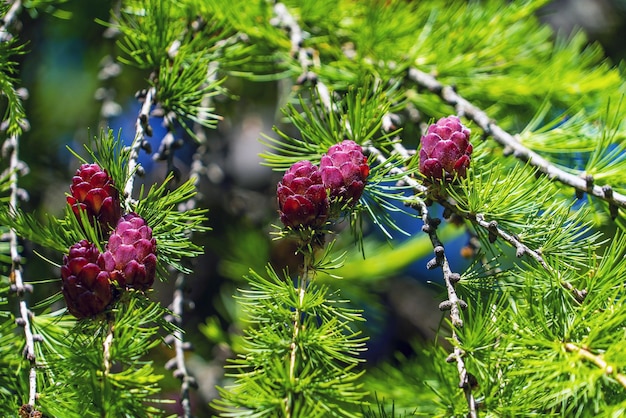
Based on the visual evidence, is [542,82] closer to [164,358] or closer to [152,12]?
[152,12]

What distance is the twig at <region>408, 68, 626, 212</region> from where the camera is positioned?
57 centimetres

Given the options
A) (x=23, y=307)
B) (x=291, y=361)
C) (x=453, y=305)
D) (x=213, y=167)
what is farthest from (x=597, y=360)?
(x=213, y=167)

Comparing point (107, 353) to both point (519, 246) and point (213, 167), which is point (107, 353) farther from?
point (213, 167)

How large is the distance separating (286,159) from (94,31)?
32.0 inches

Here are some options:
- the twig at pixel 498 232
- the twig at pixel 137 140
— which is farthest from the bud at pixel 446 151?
the twig at pixel 137 140

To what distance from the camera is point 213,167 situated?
1.18 metres

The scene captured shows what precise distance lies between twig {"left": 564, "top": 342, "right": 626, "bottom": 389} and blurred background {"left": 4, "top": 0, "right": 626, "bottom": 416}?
0.61 m

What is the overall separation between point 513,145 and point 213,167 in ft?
2.19

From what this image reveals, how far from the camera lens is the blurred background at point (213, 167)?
1087 millimetres

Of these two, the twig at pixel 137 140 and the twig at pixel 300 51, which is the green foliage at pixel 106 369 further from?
the twig at pixel 300 51

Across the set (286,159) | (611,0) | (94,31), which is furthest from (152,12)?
(611,0)

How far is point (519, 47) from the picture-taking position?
0.94m

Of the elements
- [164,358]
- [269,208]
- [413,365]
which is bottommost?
[164,358]

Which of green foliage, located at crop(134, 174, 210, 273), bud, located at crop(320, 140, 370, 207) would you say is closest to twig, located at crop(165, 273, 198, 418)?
green foliage, located at crop(134, 174, 210, 273)
